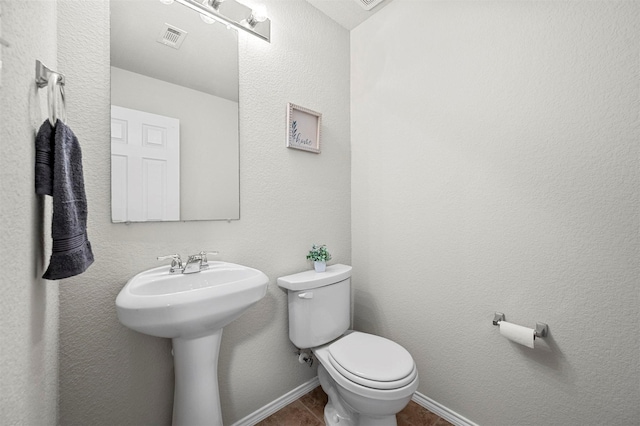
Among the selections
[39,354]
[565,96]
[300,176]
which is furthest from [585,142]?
[39,354]

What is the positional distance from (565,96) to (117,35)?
1.83 meters

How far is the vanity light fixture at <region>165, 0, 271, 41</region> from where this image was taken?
3.98 ft

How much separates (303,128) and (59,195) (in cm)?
119

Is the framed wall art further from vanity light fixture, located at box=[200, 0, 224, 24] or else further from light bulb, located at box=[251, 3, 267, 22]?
vanity light fixture, located at box=[200, 0, 224, 24]

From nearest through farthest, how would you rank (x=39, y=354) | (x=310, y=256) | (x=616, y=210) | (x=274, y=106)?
(x=39, y=354) < (x=616, y=210) < (x=274, y=106) < (x=310, y=256)

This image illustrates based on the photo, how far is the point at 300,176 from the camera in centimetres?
159

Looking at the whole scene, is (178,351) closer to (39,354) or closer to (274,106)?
(39,354)

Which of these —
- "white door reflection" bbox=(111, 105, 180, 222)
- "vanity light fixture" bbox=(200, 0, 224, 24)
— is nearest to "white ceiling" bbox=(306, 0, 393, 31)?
"vanity light fixture" bbox=(200, 0, 224, 24)

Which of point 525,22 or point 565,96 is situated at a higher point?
point 525,22

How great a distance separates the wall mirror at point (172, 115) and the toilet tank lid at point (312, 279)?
46 centimetres

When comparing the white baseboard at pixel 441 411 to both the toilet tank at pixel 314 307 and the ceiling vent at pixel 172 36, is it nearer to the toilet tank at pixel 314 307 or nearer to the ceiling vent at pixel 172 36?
the toilet tank at pixel 314 307

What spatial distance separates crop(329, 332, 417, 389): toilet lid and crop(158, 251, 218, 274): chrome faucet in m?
0.76

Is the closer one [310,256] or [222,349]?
[222,349]

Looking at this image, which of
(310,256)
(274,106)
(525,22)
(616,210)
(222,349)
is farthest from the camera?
(310,256)
